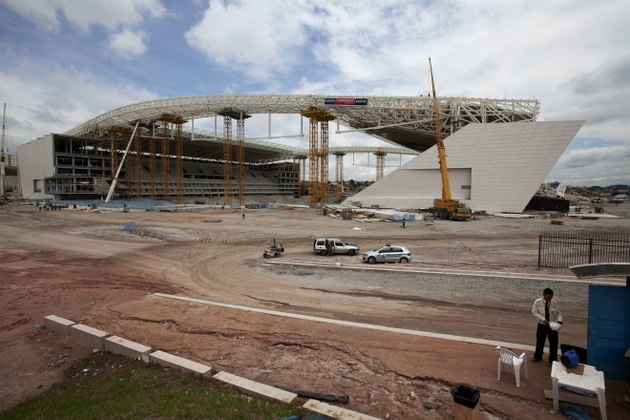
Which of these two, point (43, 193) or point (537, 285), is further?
point (43, 193)

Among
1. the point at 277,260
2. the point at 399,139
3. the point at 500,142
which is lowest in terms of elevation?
the point at 277,260

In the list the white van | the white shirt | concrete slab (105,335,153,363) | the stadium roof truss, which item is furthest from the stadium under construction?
concrete slab (105,335,153,363)

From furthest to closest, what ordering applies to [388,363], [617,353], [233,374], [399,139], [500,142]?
[399,139]
[500,142]
[388,363]
[233,374]
[617,353]

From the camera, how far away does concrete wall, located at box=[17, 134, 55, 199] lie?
250 feet

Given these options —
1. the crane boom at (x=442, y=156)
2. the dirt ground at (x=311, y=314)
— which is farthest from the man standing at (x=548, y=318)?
the crane boom at (x=442, y=156)

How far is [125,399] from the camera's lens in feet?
18.0

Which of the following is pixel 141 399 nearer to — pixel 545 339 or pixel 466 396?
pixel 466 396

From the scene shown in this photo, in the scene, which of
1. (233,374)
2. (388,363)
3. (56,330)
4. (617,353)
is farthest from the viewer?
(56,330)

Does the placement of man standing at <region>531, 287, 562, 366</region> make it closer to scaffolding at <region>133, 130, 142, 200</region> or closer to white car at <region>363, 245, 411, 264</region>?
white car at <region>363, 245, 411, 264</region>

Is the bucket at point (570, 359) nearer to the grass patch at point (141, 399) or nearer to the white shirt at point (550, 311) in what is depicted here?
the white shirt at point (550, 311)

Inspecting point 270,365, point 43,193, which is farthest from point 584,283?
point 43,193

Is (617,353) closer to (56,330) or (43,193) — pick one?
(56,330)

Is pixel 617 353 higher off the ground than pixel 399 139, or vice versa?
pixel 399 139

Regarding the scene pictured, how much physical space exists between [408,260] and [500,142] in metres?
39.3
